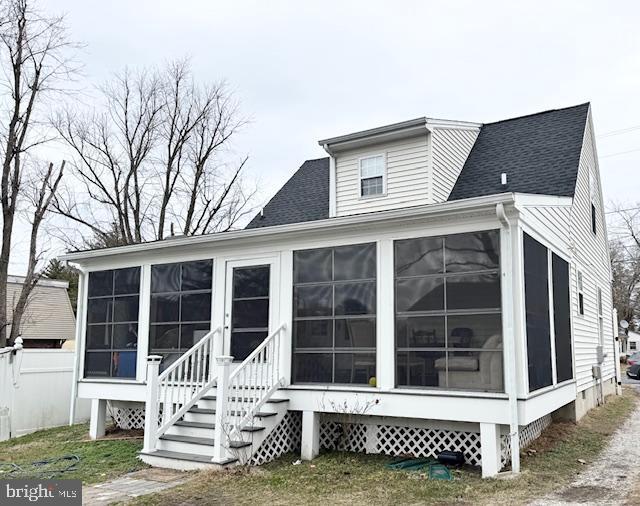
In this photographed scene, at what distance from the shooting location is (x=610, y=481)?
575 cm

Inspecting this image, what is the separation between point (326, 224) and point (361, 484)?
3130mm

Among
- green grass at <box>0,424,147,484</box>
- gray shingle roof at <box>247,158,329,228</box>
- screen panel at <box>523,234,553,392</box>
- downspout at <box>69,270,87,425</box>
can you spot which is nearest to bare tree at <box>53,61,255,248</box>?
gray shingle roof at <box>247,158,329,228</box>

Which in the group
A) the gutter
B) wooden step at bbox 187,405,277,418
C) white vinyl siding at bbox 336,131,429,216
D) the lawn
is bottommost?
the lawn

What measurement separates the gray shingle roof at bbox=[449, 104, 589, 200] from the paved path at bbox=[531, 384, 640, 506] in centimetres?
380

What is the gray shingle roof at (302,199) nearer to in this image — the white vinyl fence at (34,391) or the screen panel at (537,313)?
the white vinyl fence at (34,391)

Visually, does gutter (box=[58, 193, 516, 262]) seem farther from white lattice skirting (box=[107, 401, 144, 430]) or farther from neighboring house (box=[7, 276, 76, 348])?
neighboring house (box=[7, 276, 76, 348])

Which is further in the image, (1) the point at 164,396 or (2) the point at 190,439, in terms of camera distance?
A: (1) the point at 164,396

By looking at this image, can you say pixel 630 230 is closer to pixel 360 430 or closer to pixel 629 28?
pixel 629 28

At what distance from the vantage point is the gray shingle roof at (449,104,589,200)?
9195 millimetres

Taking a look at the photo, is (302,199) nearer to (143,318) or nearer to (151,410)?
(143,318)

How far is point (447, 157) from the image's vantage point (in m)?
9.65

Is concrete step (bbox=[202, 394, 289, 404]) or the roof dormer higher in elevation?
the roof dormer

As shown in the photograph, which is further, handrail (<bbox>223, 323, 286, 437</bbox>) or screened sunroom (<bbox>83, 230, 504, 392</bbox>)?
handrail (<bbox>223, 323, 286, 437</bbox>)

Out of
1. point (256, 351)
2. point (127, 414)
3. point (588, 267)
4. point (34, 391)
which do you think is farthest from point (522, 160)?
point (34, 391)
